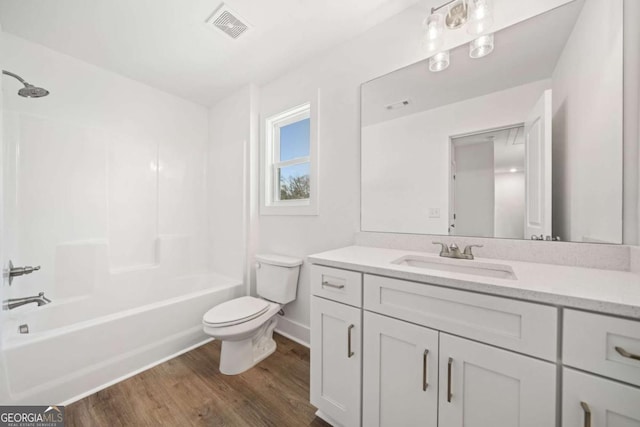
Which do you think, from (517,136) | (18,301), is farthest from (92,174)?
(517,136)

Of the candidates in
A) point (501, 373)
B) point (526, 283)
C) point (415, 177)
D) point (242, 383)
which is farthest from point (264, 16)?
point (242, 383)

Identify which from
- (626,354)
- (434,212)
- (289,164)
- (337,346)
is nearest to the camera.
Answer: (626,354)

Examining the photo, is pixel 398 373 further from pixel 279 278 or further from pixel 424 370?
pixel 279 278

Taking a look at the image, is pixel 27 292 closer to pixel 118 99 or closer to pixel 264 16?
pixel 118 99

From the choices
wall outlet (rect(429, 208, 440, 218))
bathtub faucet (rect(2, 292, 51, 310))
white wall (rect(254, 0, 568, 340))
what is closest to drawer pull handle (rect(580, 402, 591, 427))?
wall outlet (rect(429, 208, 440, 218))

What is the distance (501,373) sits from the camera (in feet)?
2.43

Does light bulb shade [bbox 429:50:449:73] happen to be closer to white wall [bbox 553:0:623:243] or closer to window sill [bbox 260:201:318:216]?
white wall [bbox 553:0:623:243]

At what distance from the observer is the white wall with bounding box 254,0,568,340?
150cm

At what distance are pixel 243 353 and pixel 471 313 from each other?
1.52 m

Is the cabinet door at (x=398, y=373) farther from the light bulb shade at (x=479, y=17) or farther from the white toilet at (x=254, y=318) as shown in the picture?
the light bulb shade at (x=479, y=17)

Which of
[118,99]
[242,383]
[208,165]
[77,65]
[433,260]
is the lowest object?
[242,383]

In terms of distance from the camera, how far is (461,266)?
1157 millimetres

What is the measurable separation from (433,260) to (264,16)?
184cm

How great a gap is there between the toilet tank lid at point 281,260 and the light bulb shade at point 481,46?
1.76 m
